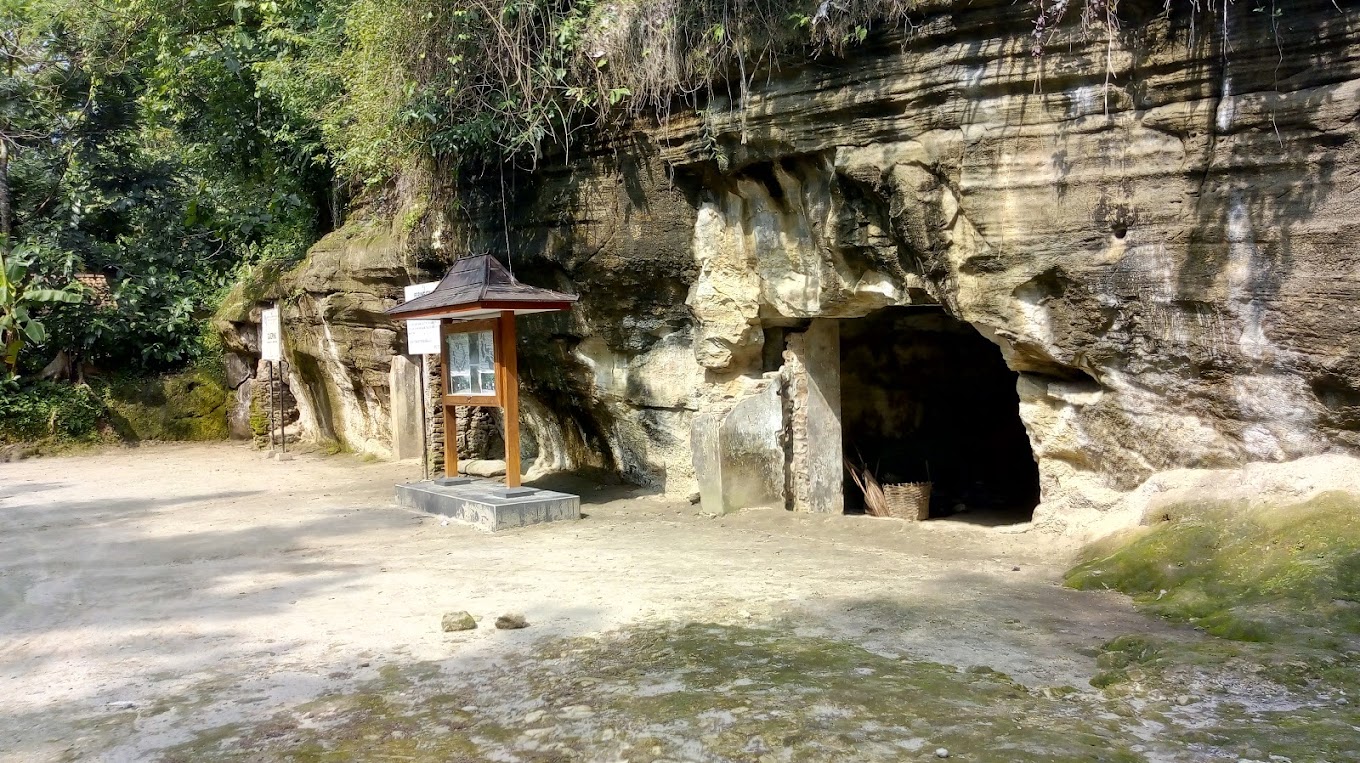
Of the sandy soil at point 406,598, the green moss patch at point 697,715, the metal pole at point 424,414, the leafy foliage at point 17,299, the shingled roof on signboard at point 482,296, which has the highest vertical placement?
the leafy foliage at point 17,299

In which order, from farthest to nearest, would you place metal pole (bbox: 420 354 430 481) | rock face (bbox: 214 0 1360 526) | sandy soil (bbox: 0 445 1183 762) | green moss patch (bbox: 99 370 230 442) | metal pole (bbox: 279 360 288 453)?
green moss patch (bbox: 99 370 230 442) → metal pole (bbox: 279 360 288 453) → metal pole (bbox: 420 354 430 481) → rock face (bbox: 214 0 1360 526) → sandy soil (bbox: 0 445 1183 762)

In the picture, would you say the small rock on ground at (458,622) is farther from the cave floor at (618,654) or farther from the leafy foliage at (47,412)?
the leafy foliage at (47,412)

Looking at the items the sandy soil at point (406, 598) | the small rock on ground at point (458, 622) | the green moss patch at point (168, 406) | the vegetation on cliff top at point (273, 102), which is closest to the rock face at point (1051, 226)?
the vegetation on cliff top at point (273, 102)

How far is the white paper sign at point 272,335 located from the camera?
1652 cm

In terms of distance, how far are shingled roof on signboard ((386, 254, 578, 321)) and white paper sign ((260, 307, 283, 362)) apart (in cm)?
752

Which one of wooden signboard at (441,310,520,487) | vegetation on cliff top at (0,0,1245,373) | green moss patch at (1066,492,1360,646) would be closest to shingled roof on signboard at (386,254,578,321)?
wooden signboard at (441,310,520,487)

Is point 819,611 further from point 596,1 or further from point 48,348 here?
point 48,348

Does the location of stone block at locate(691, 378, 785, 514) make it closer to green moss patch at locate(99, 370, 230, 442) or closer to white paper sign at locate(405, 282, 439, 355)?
white paper sign at locate(405, 282, 439, 355)

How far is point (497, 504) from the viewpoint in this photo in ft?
29.7

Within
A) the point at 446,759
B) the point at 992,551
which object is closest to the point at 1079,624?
the point at 992,551

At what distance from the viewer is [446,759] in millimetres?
3955

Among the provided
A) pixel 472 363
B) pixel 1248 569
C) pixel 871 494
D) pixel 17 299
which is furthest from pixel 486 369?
pixel 17 299

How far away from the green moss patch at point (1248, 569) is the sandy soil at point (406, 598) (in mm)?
295

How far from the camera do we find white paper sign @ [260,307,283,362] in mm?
16516
